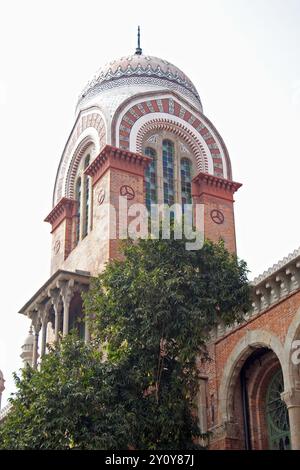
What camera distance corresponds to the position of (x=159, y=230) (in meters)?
18.6

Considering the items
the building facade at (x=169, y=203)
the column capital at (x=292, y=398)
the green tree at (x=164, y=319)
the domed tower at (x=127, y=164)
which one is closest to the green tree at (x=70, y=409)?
the green tree at (x=164, y=319)

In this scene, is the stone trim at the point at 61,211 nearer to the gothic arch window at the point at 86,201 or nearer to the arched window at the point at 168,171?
the gothic arch window at the point at 86,201

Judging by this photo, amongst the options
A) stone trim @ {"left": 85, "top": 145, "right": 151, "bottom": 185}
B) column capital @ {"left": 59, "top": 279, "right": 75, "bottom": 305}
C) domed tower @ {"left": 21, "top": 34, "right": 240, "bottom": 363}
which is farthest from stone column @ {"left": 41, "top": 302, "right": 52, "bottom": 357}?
stone trim @ {"left": 85, "top": 145, "right": 151, "bottom": 185}

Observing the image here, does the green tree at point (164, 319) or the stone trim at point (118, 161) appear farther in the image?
the stone trim at point (118, 161)

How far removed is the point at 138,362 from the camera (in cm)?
1753

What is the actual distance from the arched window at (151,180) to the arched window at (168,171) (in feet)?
1.43

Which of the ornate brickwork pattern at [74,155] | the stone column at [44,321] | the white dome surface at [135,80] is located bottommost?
the stone column at [44,321]

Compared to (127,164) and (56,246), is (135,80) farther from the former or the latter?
(56,246)

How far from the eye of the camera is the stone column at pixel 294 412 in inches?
717

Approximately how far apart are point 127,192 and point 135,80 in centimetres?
622

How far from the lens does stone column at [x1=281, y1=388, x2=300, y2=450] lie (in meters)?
18.2

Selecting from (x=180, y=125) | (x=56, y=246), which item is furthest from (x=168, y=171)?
(x=56, y=246)
